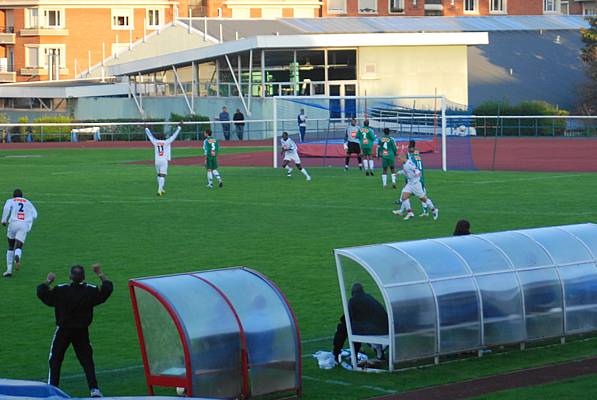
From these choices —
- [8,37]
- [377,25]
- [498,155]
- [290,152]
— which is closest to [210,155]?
[290,152]

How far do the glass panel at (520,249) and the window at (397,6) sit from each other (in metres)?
86.8

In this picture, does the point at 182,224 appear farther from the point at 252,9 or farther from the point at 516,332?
the point at 252,9

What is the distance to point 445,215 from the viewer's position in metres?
30.1

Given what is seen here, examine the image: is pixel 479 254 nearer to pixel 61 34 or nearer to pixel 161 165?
pixel 161 165

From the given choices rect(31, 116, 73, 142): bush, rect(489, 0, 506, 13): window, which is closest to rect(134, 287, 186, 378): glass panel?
rect(31, 116, 73, 142): bush


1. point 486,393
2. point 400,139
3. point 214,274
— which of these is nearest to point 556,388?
point 486,393

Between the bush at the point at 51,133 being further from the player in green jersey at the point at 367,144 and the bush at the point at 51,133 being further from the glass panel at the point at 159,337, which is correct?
the glass panel at the point at 159,337

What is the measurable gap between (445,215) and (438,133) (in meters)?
19.9

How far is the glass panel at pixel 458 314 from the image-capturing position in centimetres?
1525

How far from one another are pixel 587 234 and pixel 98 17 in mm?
87373

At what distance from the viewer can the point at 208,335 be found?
13289 millimetres

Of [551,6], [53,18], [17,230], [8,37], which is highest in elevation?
[551,6]

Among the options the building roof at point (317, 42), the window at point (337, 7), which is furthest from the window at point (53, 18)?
the building roof at point (317, 42)

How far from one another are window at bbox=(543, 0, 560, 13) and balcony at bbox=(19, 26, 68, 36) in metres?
40.7
